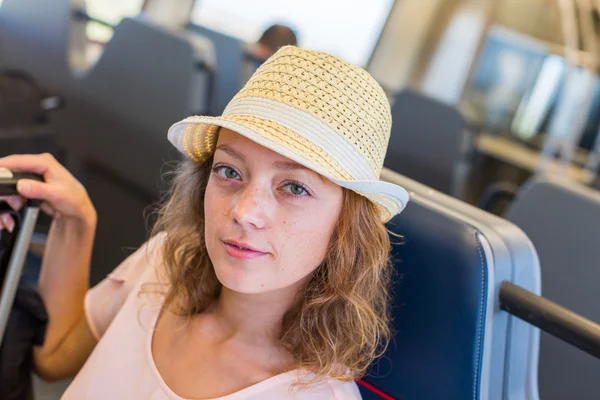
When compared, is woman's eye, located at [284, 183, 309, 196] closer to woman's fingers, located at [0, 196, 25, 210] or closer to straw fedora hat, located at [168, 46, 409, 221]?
straw fedora hat, located at [168, 46, 409, 221]

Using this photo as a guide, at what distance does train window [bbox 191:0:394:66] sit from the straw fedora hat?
4.29 meters

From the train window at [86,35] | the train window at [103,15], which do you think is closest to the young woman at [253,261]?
the train window at [103,15]

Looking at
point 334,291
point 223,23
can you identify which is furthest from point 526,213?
point 223,23

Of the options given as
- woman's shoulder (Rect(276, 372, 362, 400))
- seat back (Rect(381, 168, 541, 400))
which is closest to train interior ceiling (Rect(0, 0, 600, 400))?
seat back (Rect(381, 168, 541, 400))

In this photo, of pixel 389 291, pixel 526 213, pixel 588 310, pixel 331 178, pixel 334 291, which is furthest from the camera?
pixel 526 213

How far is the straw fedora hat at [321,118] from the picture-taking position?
34.8 inches

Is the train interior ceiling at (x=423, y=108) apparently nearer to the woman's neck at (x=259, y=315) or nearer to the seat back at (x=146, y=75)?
the seat back at (x=146, y=75)

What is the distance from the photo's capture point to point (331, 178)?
87 cm

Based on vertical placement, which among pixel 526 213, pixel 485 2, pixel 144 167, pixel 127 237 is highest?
pixel 485 2

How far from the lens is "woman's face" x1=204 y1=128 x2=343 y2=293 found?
0.91 m

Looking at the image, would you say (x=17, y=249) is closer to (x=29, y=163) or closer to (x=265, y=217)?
(x=29, y=163)

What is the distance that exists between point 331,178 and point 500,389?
1.48ft

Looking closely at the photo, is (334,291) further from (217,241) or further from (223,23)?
(223,23)

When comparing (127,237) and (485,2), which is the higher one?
(485,2)
